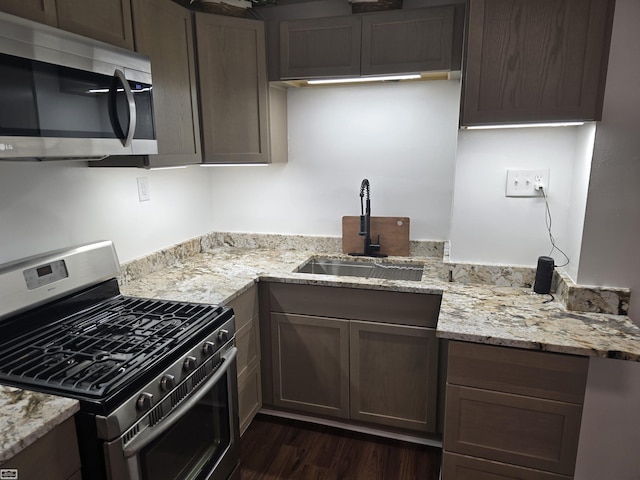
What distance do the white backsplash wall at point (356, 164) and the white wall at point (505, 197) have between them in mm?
470

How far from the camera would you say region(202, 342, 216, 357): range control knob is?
5.01 feet

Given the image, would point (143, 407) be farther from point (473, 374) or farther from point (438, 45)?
point (438, 45)

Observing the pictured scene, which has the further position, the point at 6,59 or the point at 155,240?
the point at 155,240

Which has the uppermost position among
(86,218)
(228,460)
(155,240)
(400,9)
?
(400,9)

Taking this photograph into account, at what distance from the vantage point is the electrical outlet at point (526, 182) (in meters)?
1.91

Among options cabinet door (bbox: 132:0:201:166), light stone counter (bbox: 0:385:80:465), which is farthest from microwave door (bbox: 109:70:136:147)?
light stone counter (bbox: 0:385:80:465)

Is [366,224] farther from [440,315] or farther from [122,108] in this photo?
[122,108]

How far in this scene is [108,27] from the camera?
1565 mm

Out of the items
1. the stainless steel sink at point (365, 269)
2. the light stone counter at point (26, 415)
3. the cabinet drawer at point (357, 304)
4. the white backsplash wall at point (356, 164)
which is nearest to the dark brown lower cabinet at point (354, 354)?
the cabinet drawer at point (357, 304)

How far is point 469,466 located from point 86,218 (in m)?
1.88

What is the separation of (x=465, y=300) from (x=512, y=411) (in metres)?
0.47

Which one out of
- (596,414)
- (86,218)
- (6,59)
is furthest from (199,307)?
(596,414)

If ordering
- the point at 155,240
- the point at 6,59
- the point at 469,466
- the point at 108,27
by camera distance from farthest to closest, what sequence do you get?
the point at 155,240, the point at 469,466, the point at 108,27, the point at 6,59

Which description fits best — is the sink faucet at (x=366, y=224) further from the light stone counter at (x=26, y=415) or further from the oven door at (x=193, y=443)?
the light stone counter at (x=26, y=415)
